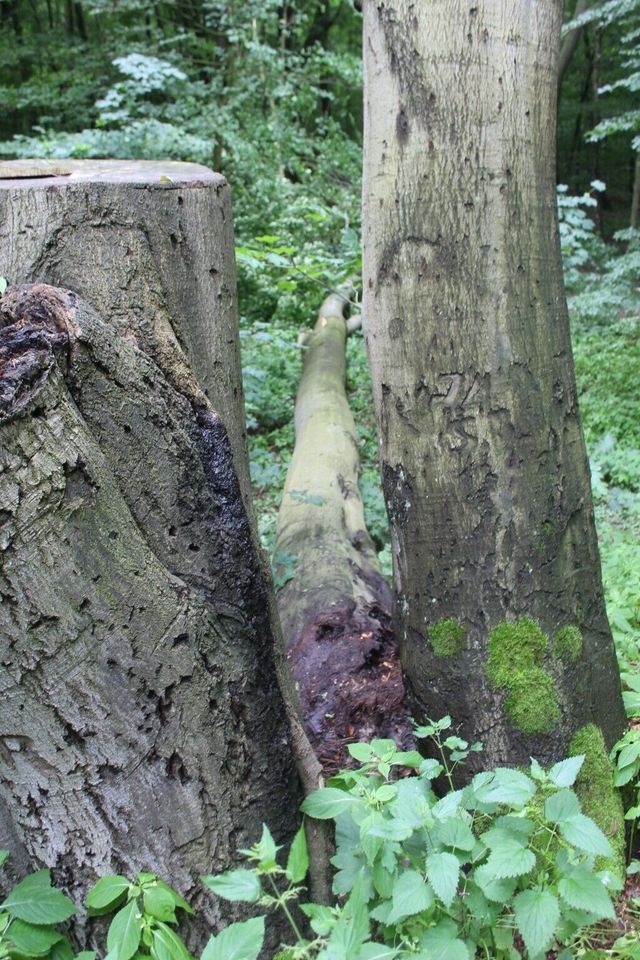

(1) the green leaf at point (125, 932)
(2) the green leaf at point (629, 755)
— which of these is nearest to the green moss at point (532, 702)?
(2) the green leaf at point (629, 755)

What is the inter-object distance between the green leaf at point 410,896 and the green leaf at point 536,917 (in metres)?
0.20

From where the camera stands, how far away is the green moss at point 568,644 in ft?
7.24

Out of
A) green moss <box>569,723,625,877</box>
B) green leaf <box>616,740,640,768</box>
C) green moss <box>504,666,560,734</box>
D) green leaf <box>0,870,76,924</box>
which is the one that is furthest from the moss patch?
green leaf <box>0,870,76,924</box>

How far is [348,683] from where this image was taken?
9.47ft

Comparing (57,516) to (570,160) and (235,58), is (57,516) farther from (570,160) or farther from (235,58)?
(570,160)

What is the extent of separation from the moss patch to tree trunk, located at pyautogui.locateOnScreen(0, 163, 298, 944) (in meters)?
0.68

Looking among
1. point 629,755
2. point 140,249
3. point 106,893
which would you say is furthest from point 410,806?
point 140,249

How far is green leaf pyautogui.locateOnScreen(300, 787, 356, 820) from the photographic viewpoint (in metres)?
1.84

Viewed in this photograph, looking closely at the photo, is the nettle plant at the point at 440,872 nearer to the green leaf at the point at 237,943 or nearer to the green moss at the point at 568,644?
the green leaf at the point at 237,943

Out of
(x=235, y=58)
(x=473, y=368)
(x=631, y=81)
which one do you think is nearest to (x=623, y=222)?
(x=235, y=58)

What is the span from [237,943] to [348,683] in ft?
4.81

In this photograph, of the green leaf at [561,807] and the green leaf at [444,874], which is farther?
the green leaf at [561,807]

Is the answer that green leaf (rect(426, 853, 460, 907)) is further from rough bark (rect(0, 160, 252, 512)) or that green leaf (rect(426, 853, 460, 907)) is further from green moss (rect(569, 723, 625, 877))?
rough bark (rect(0, 160, 252, 512))

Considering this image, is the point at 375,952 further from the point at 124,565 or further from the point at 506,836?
the point at 124,565
